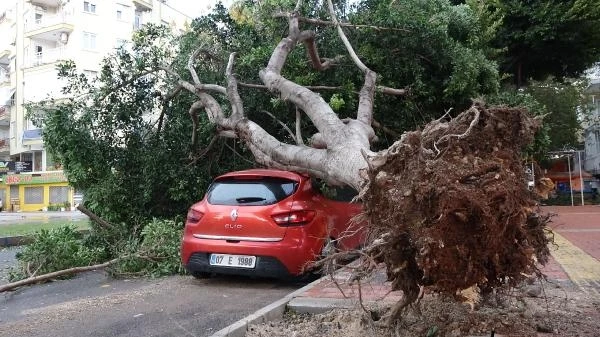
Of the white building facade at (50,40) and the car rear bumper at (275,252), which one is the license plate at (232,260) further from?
the white building facade at (50,40)

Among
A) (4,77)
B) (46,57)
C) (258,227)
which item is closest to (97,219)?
(258,227)

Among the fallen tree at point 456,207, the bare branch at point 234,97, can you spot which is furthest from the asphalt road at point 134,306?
the bare branch at point 234,97

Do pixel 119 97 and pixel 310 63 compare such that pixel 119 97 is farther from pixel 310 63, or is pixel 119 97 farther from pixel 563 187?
pixel 563 187

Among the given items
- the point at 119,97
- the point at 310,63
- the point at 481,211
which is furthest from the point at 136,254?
the point at 481,211

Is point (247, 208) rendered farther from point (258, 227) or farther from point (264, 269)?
point (264, 269)

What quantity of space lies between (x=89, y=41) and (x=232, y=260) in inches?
1581

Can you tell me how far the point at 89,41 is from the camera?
41906 mm

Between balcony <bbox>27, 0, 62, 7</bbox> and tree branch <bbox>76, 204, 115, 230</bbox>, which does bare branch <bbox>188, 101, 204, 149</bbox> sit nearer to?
tree branch <bbox>76, 204, 115, 230</bbox>

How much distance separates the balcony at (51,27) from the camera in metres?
41.8

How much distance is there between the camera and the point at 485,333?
4.02 metres

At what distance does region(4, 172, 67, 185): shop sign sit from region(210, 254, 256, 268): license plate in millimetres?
44374

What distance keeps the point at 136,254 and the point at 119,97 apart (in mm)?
3817

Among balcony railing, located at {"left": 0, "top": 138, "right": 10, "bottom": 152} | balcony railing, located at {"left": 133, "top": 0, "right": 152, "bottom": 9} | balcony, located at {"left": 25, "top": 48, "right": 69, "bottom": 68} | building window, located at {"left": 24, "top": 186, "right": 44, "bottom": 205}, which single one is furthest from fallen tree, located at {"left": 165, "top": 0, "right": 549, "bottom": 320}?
balcony railing, located at {"left": 0, "top": 138, "right": 10, "bottom": 152}

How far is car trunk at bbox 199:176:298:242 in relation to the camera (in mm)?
6461
